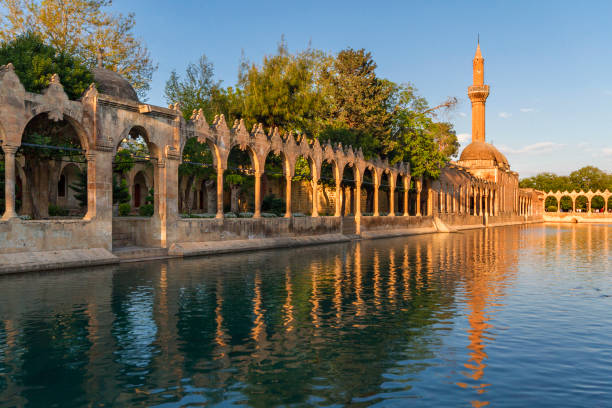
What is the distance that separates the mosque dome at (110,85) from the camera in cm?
2252

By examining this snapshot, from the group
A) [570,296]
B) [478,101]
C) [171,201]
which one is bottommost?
[570,296]

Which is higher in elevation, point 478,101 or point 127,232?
point 478,101

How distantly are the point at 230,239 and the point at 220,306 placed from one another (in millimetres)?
12708

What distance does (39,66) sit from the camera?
778 inches

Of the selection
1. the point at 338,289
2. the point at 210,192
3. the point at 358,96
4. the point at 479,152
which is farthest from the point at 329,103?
the point at 479,152

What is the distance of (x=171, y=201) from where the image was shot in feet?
66.7

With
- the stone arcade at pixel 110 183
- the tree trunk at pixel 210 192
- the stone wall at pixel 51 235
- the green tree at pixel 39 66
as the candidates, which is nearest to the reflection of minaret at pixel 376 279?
the stone arcade at pixel 110 183

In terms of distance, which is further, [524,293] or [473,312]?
[524,293]

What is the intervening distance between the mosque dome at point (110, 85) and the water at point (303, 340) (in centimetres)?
1092

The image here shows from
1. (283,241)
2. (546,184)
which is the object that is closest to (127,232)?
(283,241)

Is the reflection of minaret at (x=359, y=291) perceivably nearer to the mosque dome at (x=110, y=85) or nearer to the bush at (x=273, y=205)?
the mosque dome at (x=110, y=85)

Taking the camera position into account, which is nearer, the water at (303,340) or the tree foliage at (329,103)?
the water at (303,340)

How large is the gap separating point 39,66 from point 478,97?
3094 inches

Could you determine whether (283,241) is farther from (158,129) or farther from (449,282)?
(449,282)
